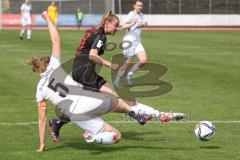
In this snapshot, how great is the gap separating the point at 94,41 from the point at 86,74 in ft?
2.62

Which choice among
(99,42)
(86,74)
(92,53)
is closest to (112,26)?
(99,42)

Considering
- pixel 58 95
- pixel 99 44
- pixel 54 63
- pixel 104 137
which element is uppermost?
pixel 99 44

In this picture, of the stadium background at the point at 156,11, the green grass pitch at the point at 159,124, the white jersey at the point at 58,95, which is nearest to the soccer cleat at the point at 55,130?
the green grass pitch at the point at 159,124

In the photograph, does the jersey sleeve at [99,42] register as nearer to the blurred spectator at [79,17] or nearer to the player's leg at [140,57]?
the player's leg at [140,57]

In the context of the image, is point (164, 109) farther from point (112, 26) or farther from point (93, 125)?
point (93, 125)

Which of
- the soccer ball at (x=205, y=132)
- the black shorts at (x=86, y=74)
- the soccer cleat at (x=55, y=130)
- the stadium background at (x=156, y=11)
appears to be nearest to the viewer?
the soccer ball at (x=205, y=132)

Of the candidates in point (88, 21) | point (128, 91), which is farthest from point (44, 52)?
point (88, 21)

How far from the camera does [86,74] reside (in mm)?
11398

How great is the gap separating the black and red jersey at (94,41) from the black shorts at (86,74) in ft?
0.63

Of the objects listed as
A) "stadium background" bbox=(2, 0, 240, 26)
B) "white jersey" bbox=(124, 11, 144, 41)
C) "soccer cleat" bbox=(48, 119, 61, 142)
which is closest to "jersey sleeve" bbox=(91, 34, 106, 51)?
"soccer cleat" bbox=(48, 119, 61, 142)

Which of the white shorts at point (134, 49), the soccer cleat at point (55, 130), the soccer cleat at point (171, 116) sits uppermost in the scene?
the white shorts at point (134, 49)

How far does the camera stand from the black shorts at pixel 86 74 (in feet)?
37.3

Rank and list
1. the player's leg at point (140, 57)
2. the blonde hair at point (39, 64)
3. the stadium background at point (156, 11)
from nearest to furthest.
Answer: the blonde hair at point (39, 64)
the player's leg at point (140, 57)
the stadium background at point (156, 11)

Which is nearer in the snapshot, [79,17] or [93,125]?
[93,125]
